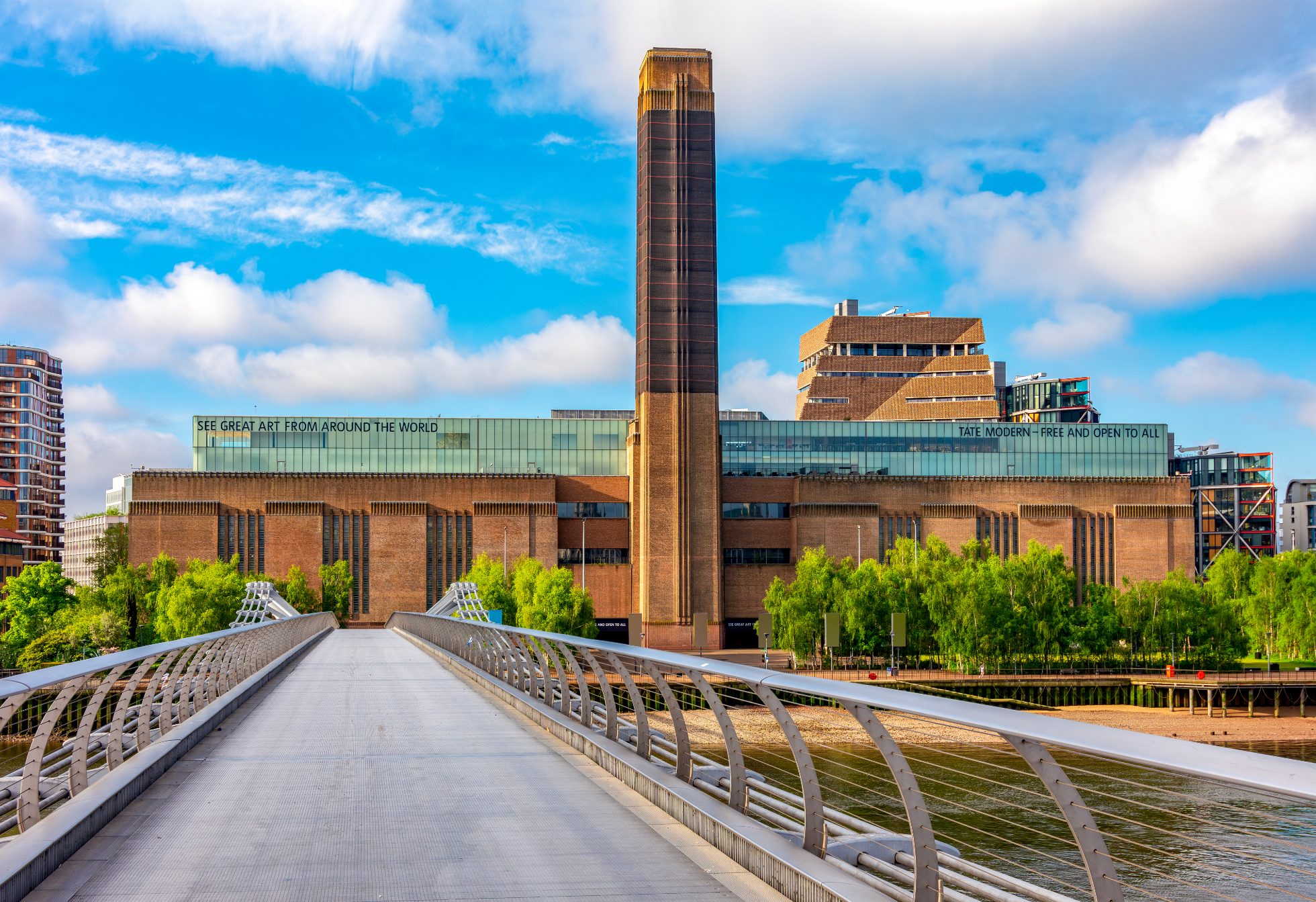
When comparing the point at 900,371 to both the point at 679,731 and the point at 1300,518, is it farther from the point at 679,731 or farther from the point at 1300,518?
the point at 679,731

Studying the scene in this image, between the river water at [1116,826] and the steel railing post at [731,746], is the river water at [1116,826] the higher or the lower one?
the lower one

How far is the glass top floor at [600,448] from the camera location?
303 ft

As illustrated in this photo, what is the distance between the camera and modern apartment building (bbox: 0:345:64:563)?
151875mm

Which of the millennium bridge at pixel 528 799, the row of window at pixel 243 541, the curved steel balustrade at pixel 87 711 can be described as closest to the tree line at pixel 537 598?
the row of window at pixel 243 541

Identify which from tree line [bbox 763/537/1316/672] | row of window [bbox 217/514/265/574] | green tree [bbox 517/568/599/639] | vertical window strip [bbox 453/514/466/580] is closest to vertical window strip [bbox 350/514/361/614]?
row of window [bbox 217/514/265/574]

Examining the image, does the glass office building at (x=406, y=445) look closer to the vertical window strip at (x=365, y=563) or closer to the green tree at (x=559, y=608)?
the vertical window strip at (x=365, y=563)

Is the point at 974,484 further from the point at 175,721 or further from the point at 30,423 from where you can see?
the point at 30,423

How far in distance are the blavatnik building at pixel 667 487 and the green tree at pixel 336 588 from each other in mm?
1613

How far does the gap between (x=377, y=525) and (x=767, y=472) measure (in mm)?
29079

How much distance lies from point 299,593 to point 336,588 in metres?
3.28

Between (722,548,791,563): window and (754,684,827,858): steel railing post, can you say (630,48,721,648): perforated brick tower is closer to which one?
(722,548,791,563): window

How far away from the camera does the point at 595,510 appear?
8912 cm

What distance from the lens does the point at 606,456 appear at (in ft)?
301

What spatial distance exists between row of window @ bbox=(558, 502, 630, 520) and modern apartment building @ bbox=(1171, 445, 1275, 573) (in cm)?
7873
